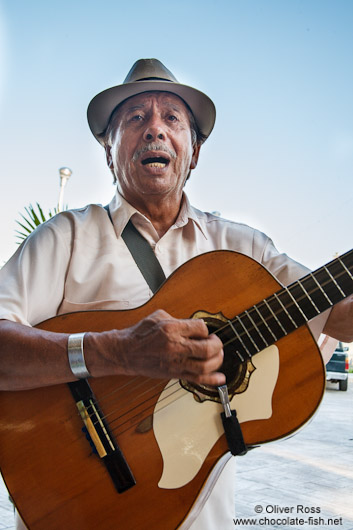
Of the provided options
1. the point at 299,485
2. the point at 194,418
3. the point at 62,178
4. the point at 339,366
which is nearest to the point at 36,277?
the point at 194,418

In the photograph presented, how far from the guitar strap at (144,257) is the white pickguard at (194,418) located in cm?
54

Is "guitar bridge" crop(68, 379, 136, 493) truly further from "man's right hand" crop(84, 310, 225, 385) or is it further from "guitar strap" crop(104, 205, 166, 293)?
"guitar strap" crop(104, 205, 166, 293)

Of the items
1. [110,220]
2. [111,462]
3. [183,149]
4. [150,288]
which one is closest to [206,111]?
[183,149]

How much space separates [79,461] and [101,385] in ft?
0.80

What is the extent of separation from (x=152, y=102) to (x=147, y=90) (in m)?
0.07


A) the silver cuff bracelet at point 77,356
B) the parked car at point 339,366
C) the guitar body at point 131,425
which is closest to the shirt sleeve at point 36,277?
the guitar body at point 131,425

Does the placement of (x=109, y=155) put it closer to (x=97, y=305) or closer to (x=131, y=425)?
(x=97, y=305)

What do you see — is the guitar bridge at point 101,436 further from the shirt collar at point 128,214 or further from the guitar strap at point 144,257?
the shirt collar at point 128,214

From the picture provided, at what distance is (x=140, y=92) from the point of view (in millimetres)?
2271

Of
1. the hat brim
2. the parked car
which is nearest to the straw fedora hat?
the hat brim

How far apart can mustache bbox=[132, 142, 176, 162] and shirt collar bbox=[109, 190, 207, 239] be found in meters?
0.21

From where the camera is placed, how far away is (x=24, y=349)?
160 centimetres

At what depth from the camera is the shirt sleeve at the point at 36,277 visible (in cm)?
179

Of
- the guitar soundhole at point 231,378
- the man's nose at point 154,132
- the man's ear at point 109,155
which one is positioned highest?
the man's ear at point 109,155
